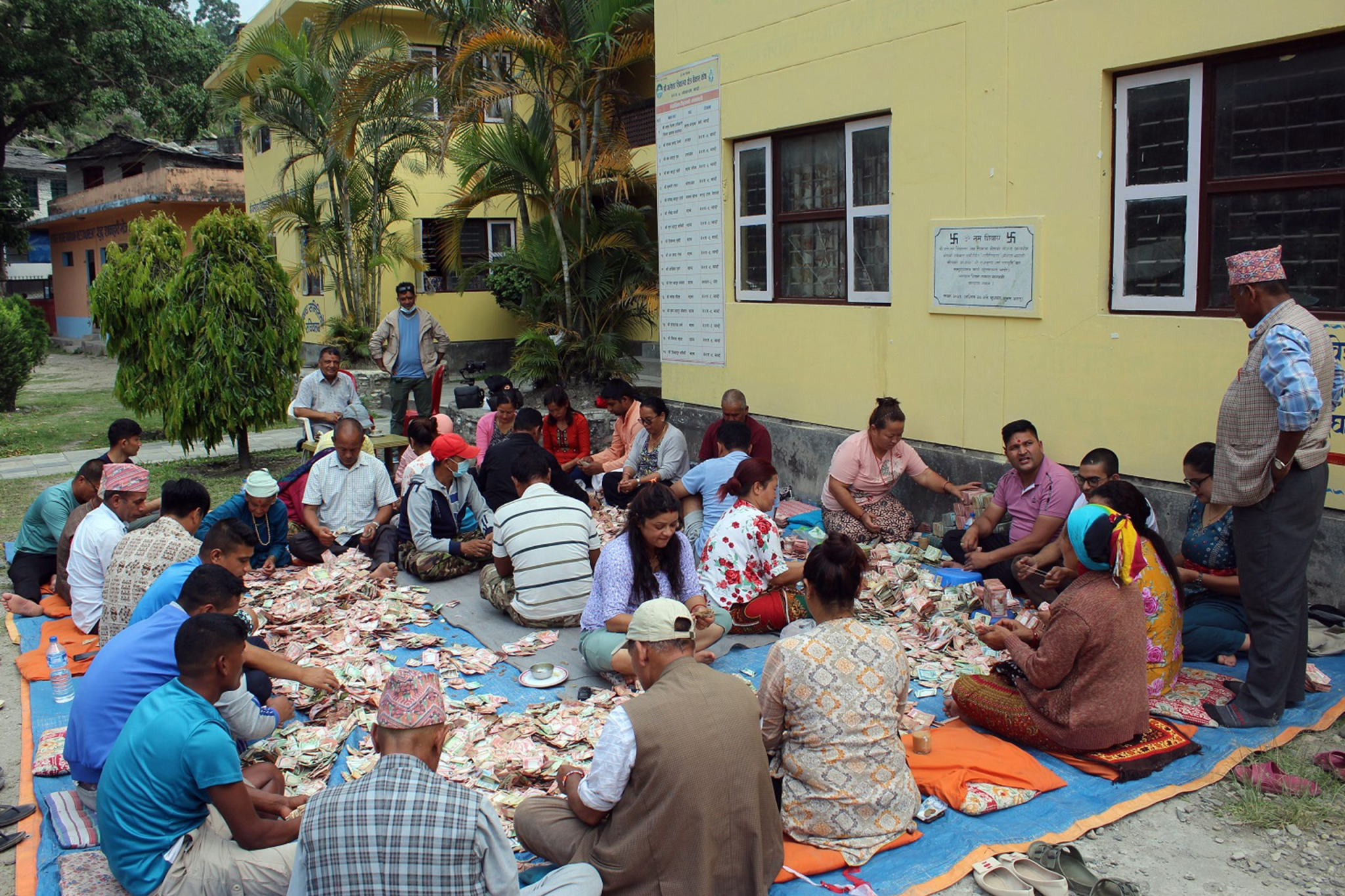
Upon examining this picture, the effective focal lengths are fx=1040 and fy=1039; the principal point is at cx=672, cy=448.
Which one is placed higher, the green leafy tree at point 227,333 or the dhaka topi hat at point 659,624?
the green leafy tree at point 227,333

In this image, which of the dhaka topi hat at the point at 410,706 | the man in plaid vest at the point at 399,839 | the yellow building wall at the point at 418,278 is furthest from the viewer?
the yellow building wall at the point at 418,278

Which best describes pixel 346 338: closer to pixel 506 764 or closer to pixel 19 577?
pixel 19 577

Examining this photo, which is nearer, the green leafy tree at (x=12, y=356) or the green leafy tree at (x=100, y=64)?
the green leafy tree at (x=12, y=356)

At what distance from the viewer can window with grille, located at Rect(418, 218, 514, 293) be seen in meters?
21.1

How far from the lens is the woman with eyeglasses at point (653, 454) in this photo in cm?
920

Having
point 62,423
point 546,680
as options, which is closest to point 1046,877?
point 546,680

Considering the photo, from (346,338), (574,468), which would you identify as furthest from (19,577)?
(346,338)

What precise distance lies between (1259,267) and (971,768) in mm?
2737

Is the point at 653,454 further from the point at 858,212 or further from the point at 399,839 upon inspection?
the point at 399,839

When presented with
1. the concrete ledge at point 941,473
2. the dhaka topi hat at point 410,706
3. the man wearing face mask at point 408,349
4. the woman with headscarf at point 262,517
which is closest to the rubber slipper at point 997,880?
the dhaka topi hat at point 410,706

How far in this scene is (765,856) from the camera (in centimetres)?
366

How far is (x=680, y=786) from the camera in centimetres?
337

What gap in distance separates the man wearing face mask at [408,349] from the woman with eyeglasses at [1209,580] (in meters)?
9.20

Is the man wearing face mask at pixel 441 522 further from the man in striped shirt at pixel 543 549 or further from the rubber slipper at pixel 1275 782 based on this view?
the rubber slipper at pixel 1275 782
